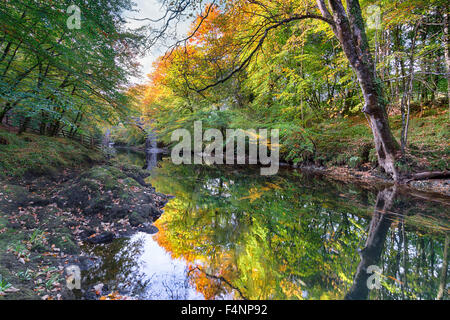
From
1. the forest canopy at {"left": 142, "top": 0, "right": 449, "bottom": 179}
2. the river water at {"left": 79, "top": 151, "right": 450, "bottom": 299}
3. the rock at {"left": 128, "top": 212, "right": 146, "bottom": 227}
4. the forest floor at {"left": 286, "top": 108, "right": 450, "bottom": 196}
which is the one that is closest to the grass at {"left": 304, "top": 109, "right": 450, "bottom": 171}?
the forest floor at {"left": 286, "top": 108, "right": 450, "bottom": 196}

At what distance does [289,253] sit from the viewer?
261cm

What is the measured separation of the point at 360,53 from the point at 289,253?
17.2 feet

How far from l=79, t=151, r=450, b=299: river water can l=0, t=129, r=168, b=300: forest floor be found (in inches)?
12.2

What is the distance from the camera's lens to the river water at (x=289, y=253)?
6.41 ft

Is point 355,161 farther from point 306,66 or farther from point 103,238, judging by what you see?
point 103,238

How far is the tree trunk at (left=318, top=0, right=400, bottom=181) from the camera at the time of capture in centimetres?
460

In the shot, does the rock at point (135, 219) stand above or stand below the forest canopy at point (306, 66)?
below

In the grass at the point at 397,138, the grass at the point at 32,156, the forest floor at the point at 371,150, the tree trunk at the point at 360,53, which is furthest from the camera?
the grass at the point at 397,138

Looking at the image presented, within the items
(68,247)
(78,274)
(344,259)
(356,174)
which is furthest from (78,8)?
(356,174)

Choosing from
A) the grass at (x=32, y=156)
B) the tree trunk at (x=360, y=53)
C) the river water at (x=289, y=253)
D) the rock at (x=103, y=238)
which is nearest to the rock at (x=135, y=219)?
the river water at (x=289, y=253)

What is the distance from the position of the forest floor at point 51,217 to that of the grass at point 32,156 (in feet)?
0.06

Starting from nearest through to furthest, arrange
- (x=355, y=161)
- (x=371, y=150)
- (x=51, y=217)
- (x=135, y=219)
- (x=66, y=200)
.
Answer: (x=51, y=217)
(x=135, y=219)
(x=66, y=200)
(x=371, y=150)
(x=355, y=161)

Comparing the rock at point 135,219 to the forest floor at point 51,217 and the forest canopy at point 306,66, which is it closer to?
the forest floor at point 51,217

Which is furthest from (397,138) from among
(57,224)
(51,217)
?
(51,217)
